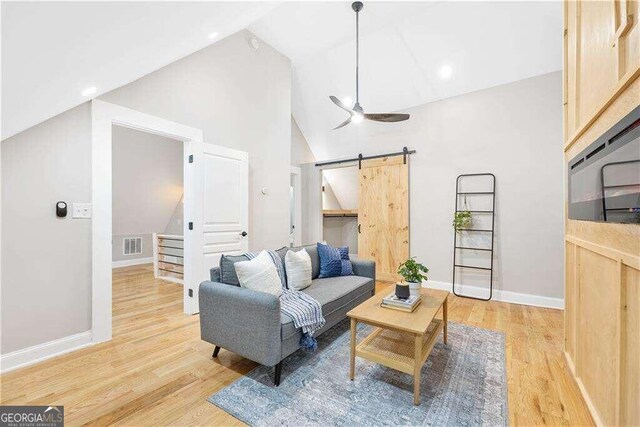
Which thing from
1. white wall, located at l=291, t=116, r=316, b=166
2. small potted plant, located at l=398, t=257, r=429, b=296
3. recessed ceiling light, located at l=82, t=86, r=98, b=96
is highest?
white wall, located at l=291, t=116, r=316, b=166

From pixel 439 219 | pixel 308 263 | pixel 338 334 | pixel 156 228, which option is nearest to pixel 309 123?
pixel 439 219

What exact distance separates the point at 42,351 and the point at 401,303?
294 centimetres

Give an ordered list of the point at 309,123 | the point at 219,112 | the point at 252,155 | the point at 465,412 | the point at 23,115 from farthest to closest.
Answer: the point at 309,123 → the point at 252,155 → the point at 219,112 → the point at 23,115 → the point at 465,412

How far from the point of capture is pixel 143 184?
5.81 metres

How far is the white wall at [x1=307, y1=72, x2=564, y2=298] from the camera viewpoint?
3.53 meters

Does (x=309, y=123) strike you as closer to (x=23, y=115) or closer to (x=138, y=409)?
(x=23, y=115)

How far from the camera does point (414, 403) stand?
67.1 inches

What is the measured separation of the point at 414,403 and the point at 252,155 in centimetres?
346

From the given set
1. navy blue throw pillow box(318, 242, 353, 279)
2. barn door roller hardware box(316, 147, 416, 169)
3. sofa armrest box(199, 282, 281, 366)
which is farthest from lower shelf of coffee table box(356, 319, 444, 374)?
barn door roller hardware box(316, 147, 416, 169)

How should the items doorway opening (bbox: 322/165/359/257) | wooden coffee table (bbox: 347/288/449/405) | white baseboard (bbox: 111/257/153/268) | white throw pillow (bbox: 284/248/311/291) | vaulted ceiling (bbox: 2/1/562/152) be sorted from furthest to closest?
doorway opening (bbox: 322/165/359/257) → white baseboard (bbox: 111/257/153/268) → white throw pillow (bbox: 284/248/311/291) → wooden coffee table (bbox: 347/288/449/405) → vaulted ceiling (bbox: 2/1/562/152)

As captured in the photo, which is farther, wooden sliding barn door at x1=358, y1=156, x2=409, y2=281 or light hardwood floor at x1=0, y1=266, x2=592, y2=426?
wooden sliding barn door at x1=358, y1=156, x2=409, y2=281

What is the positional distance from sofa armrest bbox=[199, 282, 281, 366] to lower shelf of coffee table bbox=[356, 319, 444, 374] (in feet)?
2.07

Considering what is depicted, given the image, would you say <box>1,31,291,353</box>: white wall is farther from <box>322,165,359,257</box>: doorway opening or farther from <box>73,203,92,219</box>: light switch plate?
<box>322,165,359,257</box>: doorway opening
